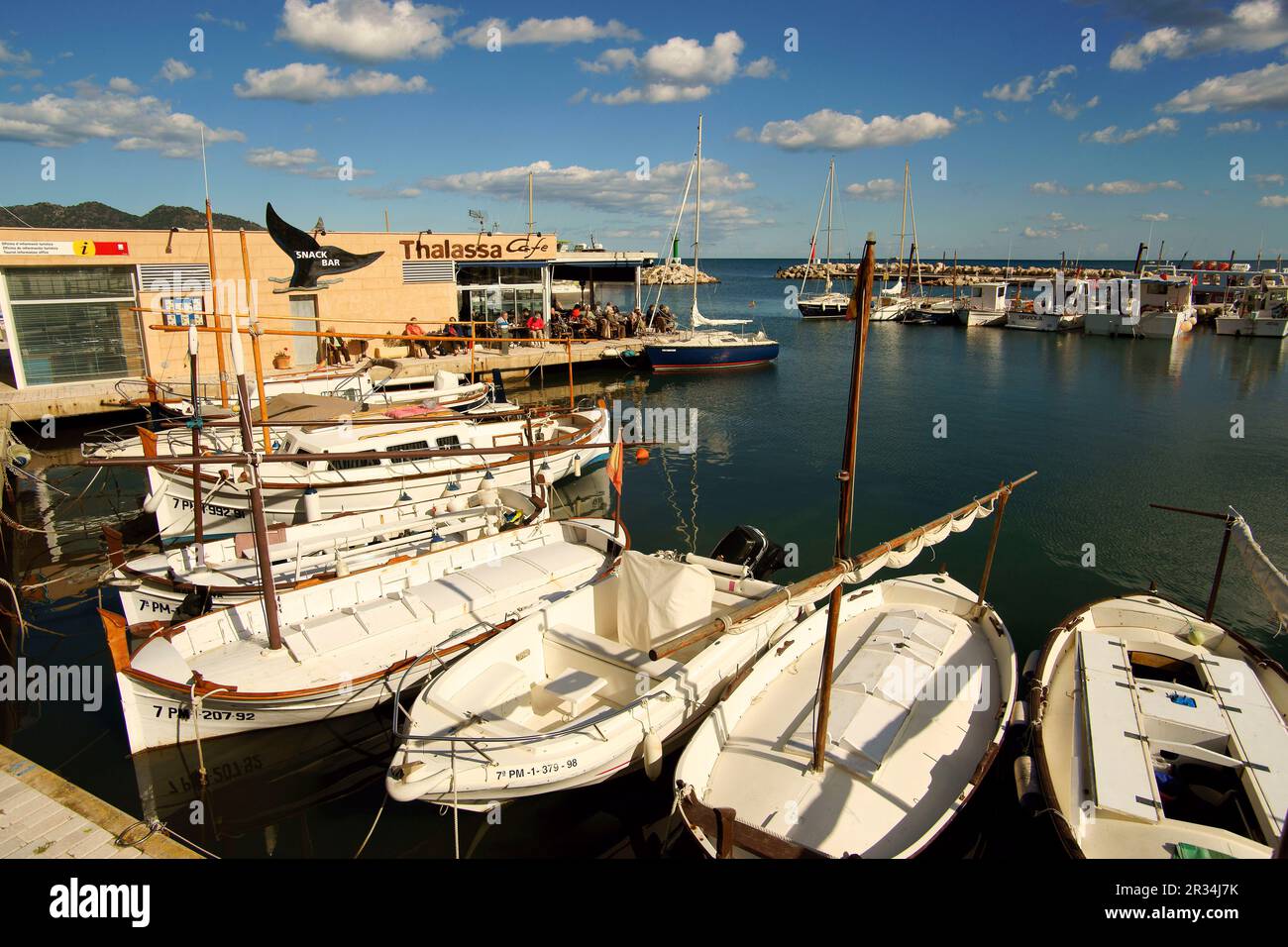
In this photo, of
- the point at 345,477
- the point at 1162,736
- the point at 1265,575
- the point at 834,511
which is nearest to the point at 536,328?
the point at 345,477

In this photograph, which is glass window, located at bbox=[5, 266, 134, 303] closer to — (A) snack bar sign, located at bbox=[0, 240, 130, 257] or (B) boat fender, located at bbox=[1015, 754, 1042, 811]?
(A) snack bar sign, located at bbox=[0, 240, 130, 257]

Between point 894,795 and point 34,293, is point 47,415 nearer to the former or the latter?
point 34,293

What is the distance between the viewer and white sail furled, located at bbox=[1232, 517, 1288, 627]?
9.79 metres

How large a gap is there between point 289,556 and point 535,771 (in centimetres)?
908

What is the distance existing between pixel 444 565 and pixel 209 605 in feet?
14.7

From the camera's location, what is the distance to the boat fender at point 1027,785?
896 centimetres

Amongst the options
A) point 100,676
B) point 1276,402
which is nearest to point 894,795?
point 100,676

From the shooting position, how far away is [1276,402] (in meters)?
39.4

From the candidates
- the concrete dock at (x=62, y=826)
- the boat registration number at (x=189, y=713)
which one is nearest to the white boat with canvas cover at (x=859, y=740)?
the concrete dock at (x=62, y=826)

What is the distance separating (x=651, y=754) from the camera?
9.56 metres

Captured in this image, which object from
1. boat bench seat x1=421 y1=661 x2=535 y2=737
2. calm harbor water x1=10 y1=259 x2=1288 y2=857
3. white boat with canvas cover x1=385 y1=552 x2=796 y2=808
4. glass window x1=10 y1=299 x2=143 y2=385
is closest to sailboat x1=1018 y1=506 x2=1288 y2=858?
calm harbor water x1=10 y1=259 x2=1288 y2=857

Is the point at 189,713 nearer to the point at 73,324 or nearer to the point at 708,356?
the point at 73,324

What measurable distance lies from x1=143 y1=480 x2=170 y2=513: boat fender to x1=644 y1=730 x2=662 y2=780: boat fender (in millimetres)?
15584

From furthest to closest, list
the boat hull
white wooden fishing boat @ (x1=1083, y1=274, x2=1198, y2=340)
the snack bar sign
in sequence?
white wooden fishing boat @ (x1=1083, y1=274, x2=1198, y2=340)
the boat hull
the snack bar sign
